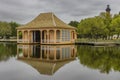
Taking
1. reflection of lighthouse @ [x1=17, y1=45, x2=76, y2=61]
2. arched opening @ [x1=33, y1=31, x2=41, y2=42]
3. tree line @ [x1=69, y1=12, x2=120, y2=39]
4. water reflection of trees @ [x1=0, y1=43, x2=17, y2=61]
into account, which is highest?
tree line @ [x1=69, y1=12, x2=120, y2=39]

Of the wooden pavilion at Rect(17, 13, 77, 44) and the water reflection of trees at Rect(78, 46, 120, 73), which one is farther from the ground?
the wooden pavilion at Rect(17, 13, 77, 44)

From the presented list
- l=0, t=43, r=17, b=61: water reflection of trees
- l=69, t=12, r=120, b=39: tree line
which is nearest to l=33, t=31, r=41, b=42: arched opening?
l=69, t=12, r=120, b=39: tree line

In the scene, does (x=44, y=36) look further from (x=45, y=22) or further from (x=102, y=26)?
(x=102, y=26)

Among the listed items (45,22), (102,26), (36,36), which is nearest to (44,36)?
(45,22)

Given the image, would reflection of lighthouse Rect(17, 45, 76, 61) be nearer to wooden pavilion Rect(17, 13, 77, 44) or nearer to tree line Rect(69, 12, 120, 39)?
wooden pavilion Rect(17, 13, 77, 44)

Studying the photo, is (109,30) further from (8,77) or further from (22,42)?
(8,77)

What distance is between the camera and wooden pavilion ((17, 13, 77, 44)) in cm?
4197

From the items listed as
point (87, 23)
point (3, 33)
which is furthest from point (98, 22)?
point (3, 33)

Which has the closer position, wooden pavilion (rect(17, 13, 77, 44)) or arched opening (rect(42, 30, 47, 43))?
wooden pavilion (rect(17, 13, 77, 44))

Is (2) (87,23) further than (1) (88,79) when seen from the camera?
Yes

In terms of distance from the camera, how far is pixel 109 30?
5666cm

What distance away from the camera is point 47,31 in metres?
42.3

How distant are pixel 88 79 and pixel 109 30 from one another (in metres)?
48.1

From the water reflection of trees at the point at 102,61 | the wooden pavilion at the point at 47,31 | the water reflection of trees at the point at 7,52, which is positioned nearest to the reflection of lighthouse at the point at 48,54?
the water reflection of trees at the point at 7,52
